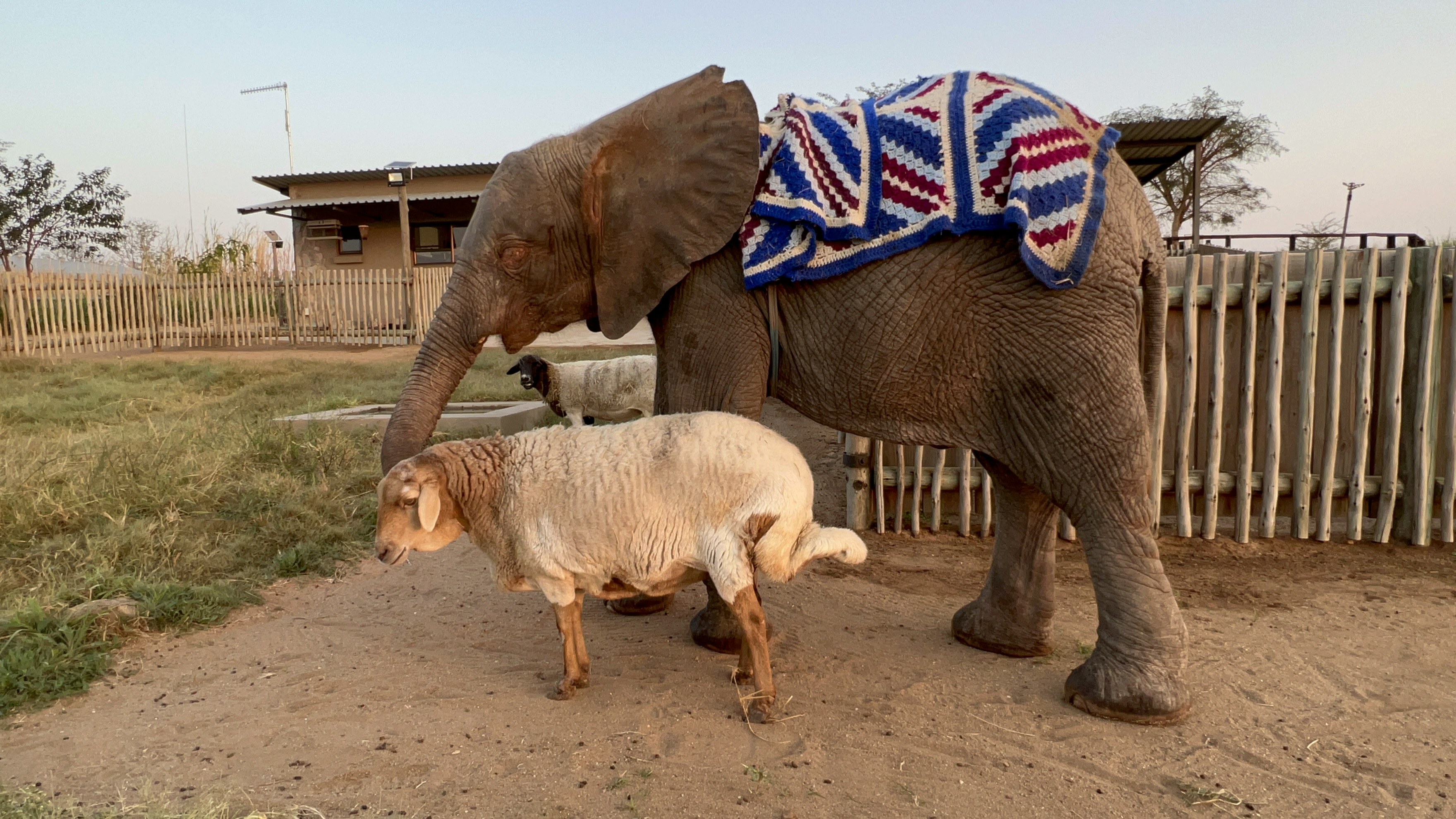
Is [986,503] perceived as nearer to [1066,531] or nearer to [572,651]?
[1066,531]

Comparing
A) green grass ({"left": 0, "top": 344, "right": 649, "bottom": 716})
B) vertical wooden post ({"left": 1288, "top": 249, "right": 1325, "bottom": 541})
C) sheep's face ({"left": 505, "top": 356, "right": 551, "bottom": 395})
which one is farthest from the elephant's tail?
sheep's face ({"left": 505, "top": 356, "right": 551, "bottom": 395})

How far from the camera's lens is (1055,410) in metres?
3.41

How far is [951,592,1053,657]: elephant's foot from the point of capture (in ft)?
13.2

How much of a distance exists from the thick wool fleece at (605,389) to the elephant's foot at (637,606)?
4.07 metres

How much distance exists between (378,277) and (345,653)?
17.2 m

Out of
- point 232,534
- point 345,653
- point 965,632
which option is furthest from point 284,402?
point 965,632

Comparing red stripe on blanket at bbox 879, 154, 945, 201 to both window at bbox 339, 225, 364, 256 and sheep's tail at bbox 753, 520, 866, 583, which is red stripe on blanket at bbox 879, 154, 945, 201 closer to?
sheep's tail at bbox 753, 520, 866, 583

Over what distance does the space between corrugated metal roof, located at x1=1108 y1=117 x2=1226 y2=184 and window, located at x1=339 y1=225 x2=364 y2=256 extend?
21140 mm

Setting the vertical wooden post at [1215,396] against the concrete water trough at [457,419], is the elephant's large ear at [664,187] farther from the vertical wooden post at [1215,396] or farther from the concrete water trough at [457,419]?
the concrete water trough at [457,419]

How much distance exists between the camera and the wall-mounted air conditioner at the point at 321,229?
83.1 feet

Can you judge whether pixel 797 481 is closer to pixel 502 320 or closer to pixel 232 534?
pixel 502 320

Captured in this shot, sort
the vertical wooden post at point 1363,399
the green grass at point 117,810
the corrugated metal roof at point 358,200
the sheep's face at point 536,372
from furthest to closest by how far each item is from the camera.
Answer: the corrugated metal roof at point 358,200 → the sheep's face at point 536,372 → the vertical wooden post at point 1363,399 → the green grass at point 117,810

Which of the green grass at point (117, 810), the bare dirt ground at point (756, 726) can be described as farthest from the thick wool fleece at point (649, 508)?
the green grass at point (117, 810)

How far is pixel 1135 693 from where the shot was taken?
3.34m
